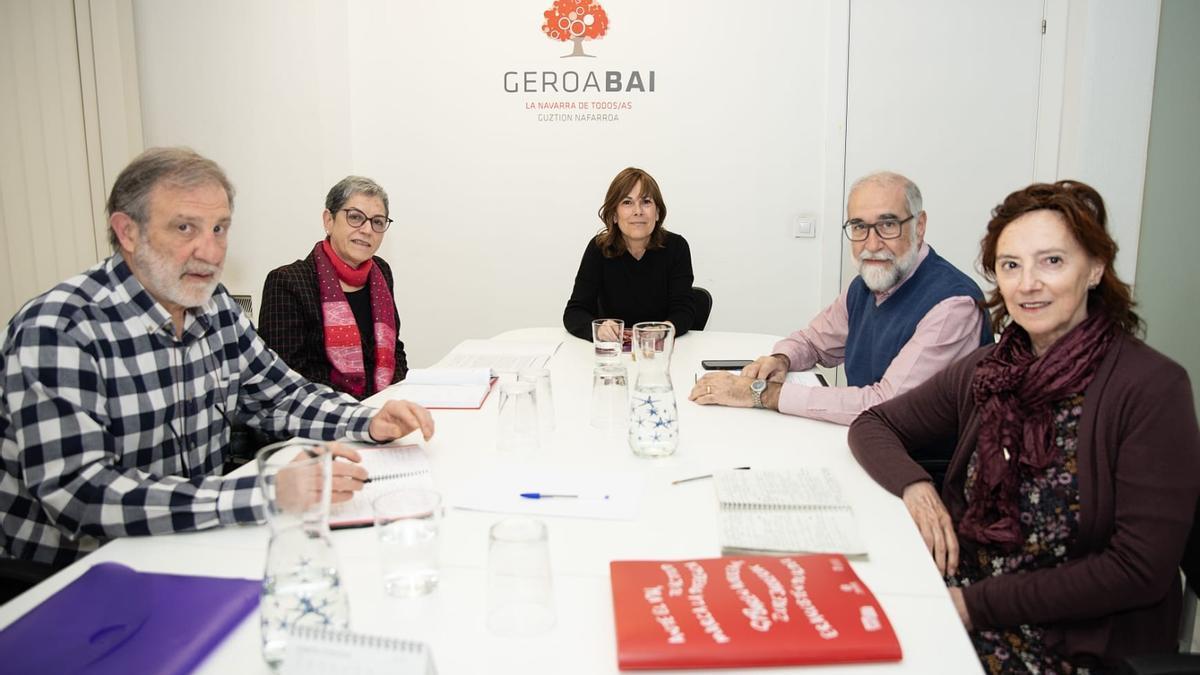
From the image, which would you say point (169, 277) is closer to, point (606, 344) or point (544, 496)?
point (544, 496)

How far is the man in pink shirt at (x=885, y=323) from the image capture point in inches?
77.9

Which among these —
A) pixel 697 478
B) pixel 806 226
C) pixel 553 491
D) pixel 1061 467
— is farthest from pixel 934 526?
pixel 806 226

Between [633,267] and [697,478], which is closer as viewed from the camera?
[697,478]

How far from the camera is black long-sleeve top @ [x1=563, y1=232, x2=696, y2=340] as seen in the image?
340cm

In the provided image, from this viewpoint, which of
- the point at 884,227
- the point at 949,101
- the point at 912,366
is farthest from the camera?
the point at 949,101

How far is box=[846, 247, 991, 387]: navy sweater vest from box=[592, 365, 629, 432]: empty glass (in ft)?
2.62

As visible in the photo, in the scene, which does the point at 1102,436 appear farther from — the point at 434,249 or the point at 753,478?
the point at 434,249

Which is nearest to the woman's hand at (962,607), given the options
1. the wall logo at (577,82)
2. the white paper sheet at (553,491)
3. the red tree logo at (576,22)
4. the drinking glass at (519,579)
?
the white paper sheet at (553,491)

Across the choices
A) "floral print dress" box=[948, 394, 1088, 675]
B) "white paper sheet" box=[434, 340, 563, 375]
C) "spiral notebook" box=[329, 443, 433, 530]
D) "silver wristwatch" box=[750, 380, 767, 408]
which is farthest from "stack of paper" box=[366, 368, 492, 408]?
"floral print dress" box=[948, 394, 1088, 675]

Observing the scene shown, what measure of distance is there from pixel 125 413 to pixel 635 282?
7.36 ft

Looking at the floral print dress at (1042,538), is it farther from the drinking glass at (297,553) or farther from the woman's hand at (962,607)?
the drinking glass at (297,553)

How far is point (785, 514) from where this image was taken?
1.35 metres

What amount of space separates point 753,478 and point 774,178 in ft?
9.59

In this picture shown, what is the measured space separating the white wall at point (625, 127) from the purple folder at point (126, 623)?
135 inches
